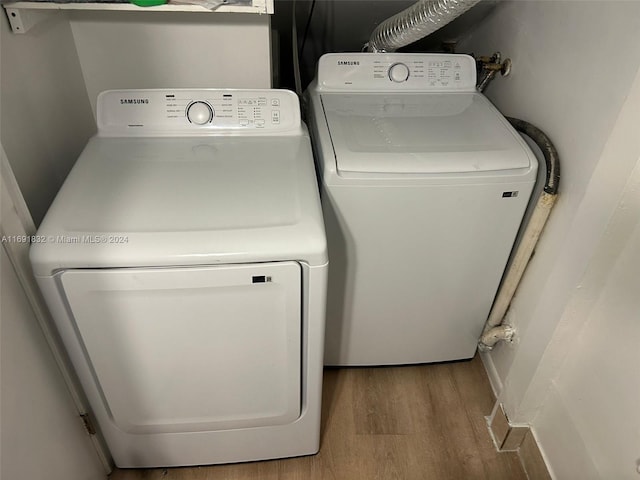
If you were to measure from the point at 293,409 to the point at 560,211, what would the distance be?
0.89 m

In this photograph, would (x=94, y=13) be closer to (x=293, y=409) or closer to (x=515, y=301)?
(x=293, y=409)

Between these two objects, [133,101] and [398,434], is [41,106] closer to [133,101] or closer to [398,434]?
[133,101]

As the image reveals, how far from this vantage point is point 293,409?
54.9 inches

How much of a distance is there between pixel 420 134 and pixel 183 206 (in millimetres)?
708

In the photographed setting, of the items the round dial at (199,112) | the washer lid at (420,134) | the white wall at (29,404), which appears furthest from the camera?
the round dial at (199,112)

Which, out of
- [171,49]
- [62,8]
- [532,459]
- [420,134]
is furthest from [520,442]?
[62,8]

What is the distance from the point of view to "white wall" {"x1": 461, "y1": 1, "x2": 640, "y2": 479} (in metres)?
1.11

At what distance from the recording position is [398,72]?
5.54 ft

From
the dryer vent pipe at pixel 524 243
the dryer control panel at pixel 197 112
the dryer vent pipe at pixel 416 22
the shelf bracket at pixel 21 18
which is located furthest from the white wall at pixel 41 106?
the dryer vent pipe at pixel 524 243

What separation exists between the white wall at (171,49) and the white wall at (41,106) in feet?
0.19

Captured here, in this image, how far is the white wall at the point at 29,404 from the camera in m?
0.98

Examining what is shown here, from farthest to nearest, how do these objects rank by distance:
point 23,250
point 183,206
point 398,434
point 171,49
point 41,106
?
point 398,434 → point 171,49 → point 41,106 → point 183,206 → point 23,250

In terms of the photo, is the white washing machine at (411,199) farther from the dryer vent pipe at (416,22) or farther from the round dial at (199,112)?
the round dial at (199,112)

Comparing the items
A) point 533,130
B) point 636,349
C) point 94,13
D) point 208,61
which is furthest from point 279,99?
point 636,349
